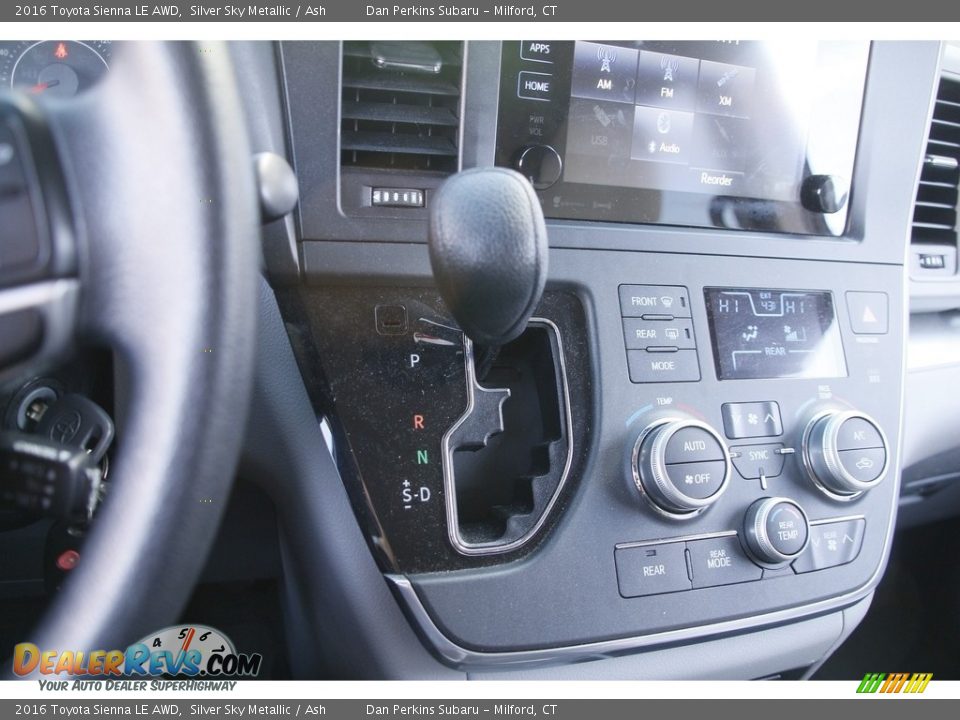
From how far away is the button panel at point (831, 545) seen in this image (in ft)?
3.43

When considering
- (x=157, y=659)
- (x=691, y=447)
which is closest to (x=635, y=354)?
(x=691, y=447)

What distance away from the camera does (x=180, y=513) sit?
1.81 feet

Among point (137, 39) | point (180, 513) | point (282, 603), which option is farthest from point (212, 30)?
point (282, 603)

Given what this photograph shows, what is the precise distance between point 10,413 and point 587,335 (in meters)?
0.66

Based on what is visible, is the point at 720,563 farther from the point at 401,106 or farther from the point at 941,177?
the point at 941,177

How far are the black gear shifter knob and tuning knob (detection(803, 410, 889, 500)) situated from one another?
53cm

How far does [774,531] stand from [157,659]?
76cm

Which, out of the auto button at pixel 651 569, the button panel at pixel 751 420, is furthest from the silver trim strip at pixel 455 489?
the button panel at pixel 751 420

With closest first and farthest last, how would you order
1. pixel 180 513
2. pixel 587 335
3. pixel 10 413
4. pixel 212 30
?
1. pixel 180 513
2. pixel 212 30
3. pixel 10 413
4. pixel 587 335

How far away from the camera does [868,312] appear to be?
1132mm
